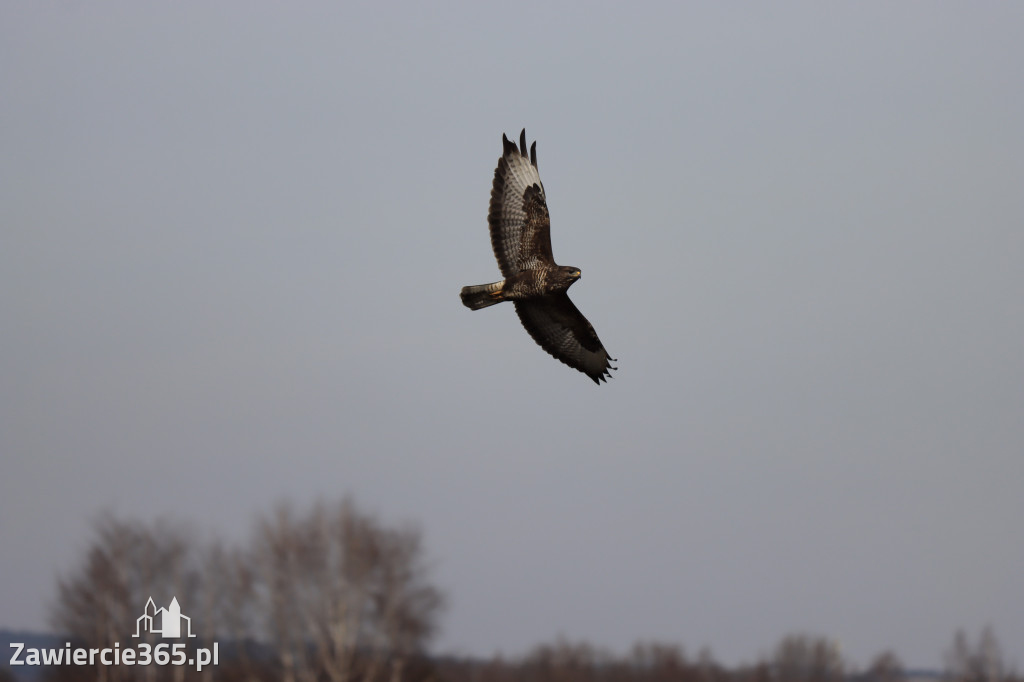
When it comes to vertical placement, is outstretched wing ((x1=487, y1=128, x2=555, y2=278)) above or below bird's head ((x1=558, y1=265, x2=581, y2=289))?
above

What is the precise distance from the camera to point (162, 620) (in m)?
32.8

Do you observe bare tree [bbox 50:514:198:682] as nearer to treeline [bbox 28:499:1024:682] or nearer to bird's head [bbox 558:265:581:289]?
treeline [bbox 28:499:1024:682]

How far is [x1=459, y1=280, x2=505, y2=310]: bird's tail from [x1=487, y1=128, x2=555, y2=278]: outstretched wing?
246 mm

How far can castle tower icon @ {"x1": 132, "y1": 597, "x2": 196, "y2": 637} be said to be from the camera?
32406 millimetres

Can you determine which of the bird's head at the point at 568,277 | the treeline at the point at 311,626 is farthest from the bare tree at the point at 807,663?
the bird's head at the point at 568,277

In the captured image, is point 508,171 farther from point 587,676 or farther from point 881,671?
point 881,671

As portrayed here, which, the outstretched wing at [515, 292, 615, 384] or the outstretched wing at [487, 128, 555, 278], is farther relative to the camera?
the outstretched wing at [515, 292, 615, 384]

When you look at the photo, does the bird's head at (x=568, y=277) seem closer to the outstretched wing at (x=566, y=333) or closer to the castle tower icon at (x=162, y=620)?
the outstretched wing at (x=566, y=333)

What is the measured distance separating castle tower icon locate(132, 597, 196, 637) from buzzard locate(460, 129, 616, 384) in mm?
15771

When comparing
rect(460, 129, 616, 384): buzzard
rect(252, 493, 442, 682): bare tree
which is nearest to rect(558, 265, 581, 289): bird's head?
rect(460, 129, 616, 384): buzzard

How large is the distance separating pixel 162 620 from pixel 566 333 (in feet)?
54.4

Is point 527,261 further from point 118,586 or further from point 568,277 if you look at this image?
point 118,586

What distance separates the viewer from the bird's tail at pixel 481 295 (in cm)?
1802

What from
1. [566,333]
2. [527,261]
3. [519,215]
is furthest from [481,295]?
[566,333]
